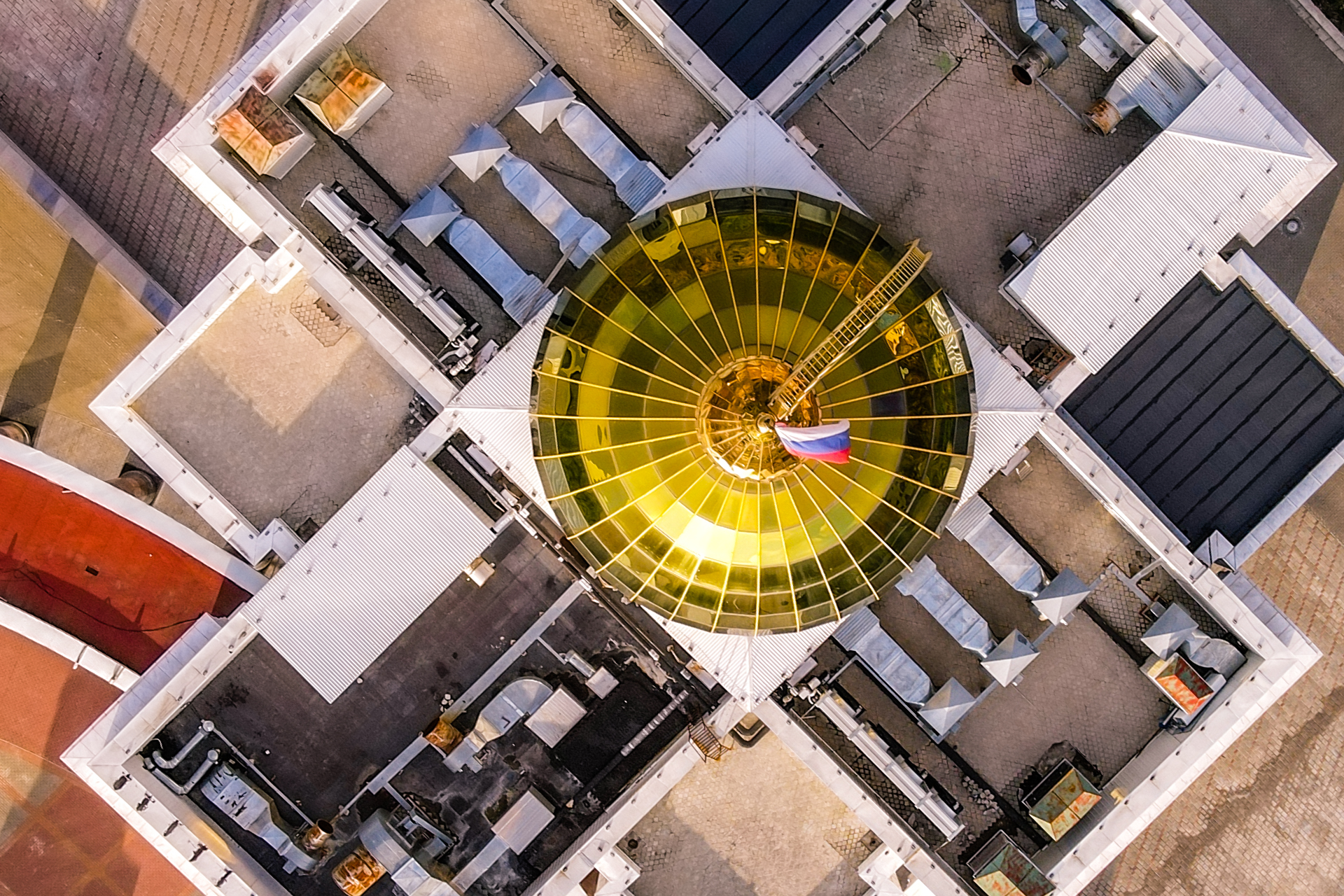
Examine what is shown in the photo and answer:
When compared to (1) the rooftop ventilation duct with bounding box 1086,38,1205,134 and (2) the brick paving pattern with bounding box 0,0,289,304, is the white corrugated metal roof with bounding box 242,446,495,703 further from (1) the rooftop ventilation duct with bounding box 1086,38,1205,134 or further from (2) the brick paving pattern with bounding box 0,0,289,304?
(1) the rooftop ventilation duct with bounding box 1086,38,1205,134

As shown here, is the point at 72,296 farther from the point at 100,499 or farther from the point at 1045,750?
the point at 1045,750

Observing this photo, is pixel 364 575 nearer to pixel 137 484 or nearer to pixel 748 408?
pixel 748 408

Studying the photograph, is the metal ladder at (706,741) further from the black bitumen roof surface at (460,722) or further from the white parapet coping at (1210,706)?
the white parapet coping at (1210,706)

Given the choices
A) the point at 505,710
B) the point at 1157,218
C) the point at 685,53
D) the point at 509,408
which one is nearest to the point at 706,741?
Answer: the point at 505,710

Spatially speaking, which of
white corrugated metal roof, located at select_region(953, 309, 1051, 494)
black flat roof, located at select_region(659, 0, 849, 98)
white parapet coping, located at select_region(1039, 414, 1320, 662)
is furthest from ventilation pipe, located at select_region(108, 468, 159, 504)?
white parapet coping, located at select_region(1039, 414, 1320, 662)

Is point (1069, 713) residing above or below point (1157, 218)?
below

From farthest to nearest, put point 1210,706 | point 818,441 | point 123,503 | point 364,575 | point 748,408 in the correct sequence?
point 123,503 → point 1210,706 → point 364,575 → point 748,408 → point 818,441

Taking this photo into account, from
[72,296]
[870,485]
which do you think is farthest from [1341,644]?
[72,296]

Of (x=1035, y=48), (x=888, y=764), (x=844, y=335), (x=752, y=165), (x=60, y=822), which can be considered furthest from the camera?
(x=60, y=822)
